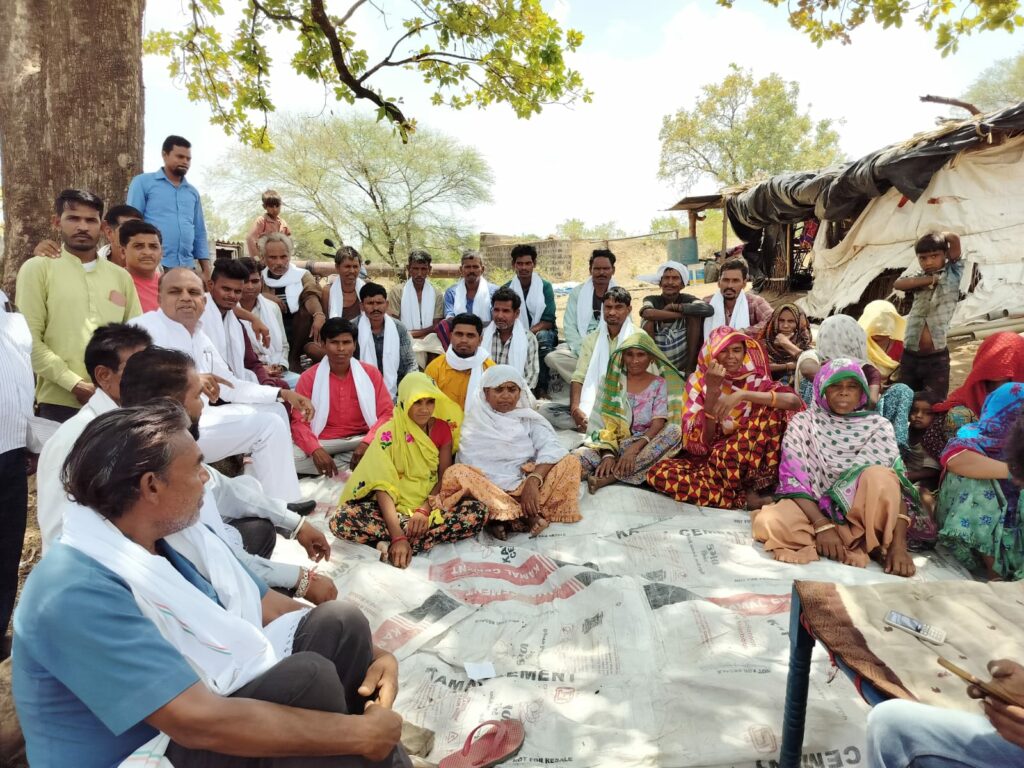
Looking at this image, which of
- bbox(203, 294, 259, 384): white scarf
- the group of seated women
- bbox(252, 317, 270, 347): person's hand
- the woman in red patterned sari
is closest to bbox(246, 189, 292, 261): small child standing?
bbox(252, 317, 270, 347): person's hand

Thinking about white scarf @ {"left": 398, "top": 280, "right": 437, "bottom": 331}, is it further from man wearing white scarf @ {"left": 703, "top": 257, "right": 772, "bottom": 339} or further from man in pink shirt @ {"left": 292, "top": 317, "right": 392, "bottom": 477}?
man wearing white scarf @ {"left": 703, "top": 257, "right": 772, "bottom": 339}

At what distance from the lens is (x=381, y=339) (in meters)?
5.85

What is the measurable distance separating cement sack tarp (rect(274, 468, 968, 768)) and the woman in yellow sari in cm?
11

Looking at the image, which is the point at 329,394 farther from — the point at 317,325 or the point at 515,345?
the point at 515,345

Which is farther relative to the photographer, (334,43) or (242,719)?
(334,43)

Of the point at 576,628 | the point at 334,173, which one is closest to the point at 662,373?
the point at 576,628

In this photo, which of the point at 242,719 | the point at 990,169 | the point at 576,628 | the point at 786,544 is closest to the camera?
the point at 242,719

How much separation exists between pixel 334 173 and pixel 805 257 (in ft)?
39.6

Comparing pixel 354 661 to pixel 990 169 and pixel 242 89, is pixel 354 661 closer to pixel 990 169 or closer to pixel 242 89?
pixel 242 89

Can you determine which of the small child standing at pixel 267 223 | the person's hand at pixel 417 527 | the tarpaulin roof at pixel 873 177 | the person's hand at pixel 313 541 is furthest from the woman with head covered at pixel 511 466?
the tarpaulin roof at pixel 873 177

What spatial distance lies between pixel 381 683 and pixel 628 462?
9.34 feet

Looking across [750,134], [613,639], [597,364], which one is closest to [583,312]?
[597,364]

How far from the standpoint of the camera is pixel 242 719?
4.20ft

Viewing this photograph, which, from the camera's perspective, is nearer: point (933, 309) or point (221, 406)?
point (221, 406)
